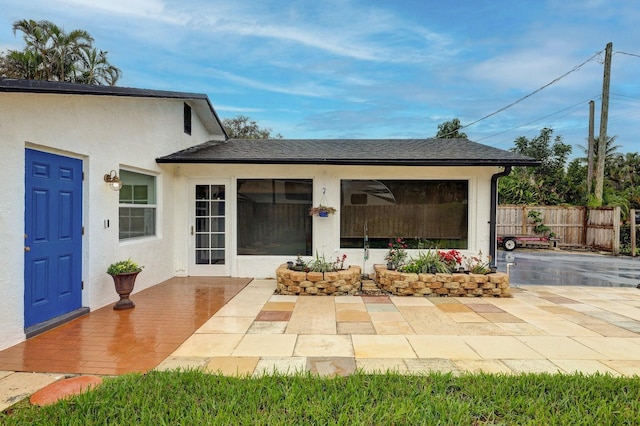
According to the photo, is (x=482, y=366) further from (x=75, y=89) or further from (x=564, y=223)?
(x=564, y=223)

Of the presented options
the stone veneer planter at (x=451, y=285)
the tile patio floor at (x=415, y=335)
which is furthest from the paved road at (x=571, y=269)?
the tile patio floor at (x=415, y=335)

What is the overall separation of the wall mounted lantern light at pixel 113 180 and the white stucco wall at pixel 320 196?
6.17ft

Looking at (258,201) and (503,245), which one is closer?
(258,201)

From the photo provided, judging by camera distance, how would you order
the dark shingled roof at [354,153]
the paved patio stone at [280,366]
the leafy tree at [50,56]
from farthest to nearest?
the leafy tree at [50,56]
the dark shingled roof at [354,153]
the paved patio stone at [280,366]

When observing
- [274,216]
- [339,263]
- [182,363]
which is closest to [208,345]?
[182,363]

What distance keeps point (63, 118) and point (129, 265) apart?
2271 mm

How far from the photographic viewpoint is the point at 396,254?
24.8 ft

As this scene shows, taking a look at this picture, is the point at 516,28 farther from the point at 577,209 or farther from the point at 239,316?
the point at 239,316

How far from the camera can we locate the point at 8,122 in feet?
12.6

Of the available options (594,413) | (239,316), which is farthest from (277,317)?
(594,413)

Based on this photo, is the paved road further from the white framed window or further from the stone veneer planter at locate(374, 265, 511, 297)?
the white framed window

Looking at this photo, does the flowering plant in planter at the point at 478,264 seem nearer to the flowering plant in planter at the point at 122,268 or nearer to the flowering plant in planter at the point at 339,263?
the flowering plant in planter at the point at 339,263

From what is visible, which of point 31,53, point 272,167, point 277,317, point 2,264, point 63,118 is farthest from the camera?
point 31,53

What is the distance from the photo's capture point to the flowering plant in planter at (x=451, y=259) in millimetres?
7086
